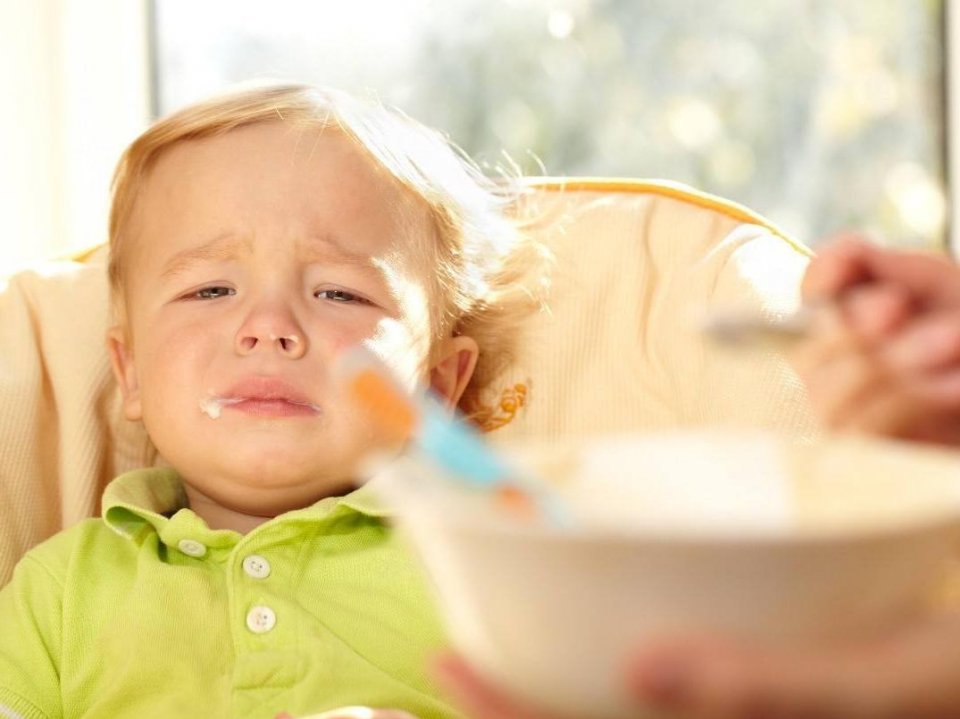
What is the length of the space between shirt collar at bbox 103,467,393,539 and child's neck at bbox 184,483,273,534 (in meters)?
0.03

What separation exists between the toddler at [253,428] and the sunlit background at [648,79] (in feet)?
2.71

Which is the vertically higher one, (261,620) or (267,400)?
(267,400)

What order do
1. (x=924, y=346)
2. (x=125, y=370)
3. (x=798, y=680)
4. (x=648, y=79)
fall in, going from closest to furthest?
(x=798, y=680) < (x=924, y=346) < (x=125, y=370) < (x=648, y=79)

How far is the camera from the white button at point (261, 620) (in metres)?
1.05

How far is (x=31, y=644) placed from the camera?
1087 mm

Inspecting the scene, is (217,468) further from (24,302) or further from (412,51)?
(412,51)

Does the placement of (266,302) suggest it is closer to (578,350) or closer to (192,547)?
(192,547)

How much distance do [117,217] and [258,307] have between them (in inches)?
10.4

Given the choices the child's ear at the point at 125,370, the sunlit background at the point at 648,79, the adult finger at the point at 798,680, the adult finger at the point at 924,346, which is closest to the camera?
the adult finger at the point at 798,680

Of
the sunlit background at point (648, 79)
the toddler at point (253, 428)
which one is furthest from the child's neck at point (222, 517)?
the sunlit background at point (648, 79)

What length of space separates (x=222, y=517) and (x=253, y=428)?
5.8 inches

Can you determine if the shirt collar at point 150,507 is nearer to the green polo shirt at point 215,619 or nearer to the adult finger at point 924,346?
the green polo shirt at point 215,619

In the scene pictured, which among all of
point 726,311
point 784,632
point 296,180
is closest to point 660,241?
point 726,311

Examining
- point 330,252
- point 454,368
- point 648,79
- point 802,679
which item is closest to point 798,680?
point 802,679
